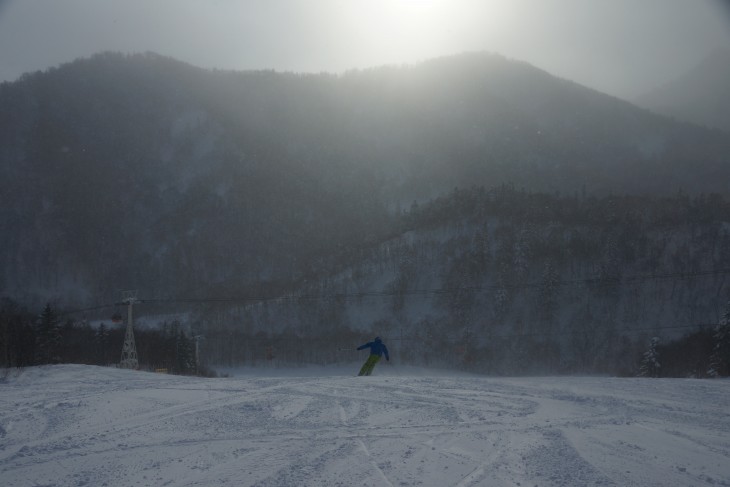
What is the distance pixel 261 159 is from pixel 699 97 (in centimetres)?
10849

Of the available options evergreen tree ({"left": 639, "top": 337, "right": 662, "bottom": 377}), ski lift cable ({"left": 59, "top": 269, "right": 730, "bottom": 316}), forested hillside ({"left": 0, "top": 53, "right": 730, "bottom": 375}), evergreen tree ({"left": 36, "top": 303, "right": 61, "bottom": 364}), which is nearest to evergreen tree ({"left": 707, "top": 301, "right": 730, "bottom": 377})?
evergreen tree ({"left": 639, "top": 337, "right": 662, "bottom": 377})

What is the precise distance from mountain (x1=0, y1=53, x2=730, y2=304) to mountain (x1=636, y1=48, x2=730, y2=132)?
1305cm

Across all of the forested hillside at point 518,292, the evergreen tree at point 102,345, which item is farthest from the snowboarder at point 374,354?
the evergreen tree at point 102,345

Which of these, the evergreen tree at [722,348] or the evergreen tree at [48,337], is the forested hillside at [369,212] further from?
the evergreen tree at [722,348]

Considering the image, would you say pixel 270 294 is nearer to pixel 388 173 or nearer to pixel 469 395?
pixel 388 173

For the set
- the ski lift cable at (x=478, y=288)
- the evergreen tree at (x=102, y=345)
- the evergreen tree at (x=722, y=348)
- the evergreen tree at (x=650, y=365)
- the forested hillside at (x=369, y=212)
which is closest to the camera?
the evergreen tree at (x=722, y=348)

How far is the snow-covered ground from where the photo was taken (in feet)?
20.1

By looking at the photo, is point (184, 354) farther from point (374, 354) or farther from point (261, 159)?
point (261, 159)

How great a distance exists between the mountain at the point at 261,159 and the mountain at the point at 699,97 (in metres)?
13.0

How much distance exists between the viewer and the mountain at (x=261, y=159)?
11012cm

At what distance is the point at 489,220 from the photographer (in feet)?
227

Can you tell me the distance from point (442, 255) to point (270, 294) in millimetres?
30732

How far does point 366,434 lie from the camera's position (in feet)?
25.7

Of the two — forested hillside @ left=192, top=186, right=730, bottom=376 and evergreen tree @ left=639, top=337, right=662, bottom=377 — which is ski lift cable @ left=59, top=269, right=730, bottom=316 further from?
evergreen tree @ left=639, top=337, right=662, bottom=377
